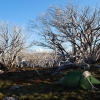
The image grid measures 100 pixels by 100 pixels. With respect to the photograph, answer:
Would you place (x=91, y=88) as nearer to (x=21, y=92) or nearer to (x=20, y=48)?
(x=21, y=92)

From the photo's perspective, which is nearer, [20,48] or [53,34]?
[53,34]

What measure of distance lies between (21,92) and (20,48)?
1134 inches

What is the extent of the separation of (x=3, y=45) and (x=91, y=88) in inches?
1167

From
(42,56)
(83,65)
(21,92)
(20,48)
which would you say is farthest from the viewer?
(20,48)

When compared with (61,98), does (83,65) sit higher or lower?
higher

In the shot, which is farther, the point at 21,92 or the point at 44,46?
the point at 44,46

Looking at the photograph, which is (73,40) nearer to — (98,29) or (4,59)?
(98,29)

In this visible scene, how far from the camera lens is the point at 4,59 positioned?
133 ft

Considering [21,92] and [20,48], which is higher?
[20,48]

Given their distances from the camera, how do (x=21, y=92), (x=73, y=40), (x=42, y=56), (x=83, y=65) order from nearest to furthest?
Answer: (x=21, y=92) → (x=83, y=65) → (x=73, y=40) → (x=42, y=56)

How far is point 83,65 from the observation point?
27.8 m

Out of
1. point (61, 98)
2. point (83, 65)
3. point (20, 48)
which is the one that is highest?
point (20, 48)

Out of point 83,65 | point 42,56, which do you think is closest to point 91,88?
point 83,65

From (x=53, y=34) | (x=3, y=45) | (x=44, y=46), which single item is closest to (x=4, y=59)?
A: (x=3, y=45)
